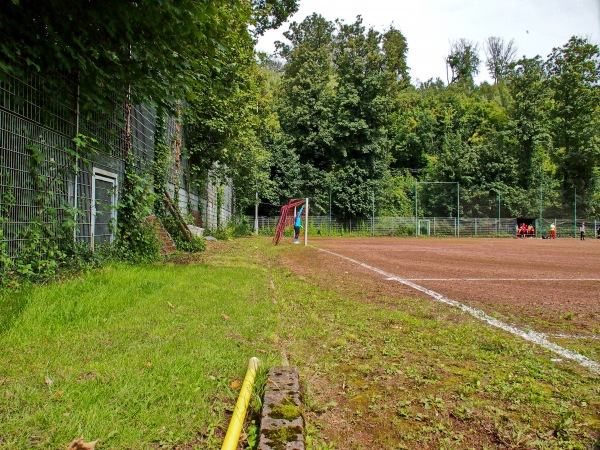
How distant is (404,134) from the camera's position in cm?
5362

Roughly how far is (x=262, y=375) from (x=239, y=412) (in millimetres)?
503

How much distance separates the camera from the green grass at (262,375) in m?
2.01

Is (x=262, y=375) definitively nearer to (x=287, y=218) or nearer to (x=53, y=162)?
(x=53, y=162)

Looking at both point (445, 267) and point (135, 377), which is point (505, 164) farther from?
point (135, 377)

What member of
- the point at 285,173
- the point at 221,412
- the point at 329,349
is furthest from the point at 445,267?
the point at 285,173

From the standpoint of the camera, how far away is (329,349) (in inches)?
131

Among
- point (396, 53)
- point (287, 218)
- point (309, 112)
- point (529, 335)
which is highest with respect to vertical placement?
point (396, 53)

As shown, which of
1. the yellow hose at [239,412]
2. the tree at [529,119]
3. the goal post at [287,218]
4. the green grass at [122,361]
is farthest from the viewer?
the tree at [529,119]

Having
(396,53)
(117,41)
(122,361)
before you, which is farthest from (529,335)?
(396,53)

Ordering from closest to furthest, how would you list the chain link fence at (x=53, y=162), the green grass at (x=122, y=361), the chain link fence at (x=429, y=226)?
the green grass at (x=122, y=361)
the chain link fence at (x=53, y=162)
the chain link fence at (x=429, y=226)

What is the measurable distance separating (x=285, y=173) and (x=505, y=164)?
2152 cm

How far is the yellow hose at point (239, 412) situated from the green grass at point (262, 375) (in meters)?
0.08

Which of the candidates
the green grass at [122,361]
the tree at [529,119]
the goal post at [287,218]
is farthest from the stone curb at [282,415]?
the tree at [529,119]

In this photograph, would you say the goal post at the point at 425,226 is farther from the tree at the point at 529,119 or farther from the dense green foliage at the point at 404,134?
the tree at the point at 529,119
